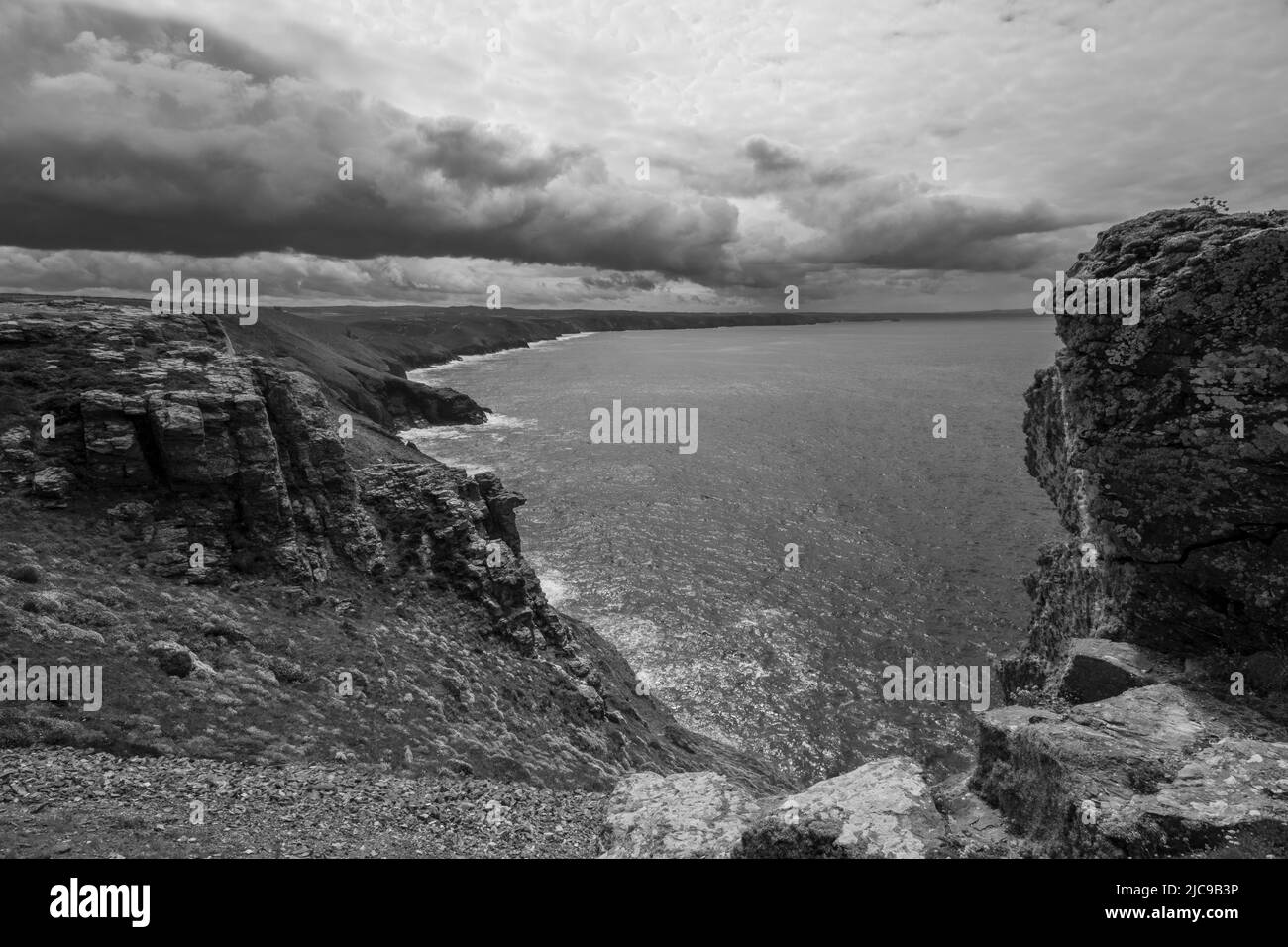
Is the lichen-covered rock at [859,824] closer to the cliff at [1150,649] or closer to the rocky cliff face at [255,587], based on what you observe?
the cliff at [1150,649]

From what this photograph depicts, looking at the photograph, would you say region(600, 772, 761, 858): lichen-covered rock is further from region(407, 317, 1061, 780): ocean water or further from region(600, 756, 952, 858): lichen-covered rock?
region(407, 317, 1061, 780): ocean water

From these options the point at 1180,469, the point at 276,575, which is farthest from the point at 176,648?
the point at 1180,469

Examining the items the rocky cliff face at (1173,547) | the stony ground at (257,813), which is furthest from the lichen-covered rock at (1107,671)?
the stony ground at (257,813)

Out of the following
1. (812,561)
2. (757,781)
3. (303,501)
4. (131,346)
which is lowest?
(757,781)

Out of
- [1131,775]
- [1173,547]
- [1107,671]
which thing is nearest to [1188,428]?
[1173,547]

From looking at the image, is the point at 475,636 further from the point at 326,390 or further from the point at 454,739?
the point at 326,390
